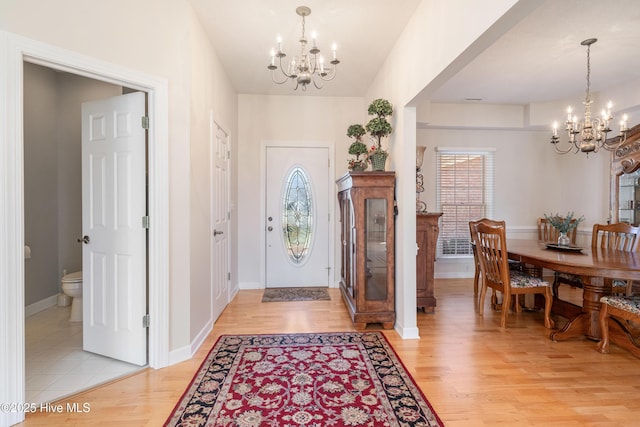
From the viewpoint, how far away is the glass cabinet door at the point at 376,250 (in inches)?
127

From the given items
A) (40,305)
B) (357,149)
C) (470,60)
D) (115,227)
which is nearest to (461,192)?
(357,149)

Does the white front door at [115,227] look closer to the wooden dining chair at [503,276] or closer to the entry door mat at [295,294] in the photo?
the entry door mat at [295,294]

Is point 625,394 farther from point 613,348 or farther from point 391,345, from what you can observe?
point 391,345

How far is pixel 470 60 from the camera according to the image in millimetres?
2115

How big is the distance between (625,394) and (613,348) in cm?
86

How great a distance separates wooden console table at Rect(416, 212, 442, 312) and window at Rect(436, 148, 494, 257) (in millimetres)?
1759

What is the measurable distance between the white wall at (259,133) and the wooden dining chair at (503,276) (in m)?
2.03

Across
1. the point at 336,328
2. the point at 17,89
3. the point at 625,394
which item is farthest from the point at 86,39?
the point at 625,394

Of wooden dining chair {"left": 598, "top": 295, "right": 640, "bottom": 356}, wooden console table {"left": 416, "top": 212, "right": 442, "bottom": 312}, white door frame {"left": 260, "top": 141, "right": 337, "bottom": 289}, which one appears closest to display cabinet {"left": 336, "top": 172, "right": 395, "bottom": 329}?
wooden console table {"left": 416, "top": 212, "right": 442, "bottom": 312}

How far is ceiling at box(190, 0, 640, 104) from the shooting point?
2.64m

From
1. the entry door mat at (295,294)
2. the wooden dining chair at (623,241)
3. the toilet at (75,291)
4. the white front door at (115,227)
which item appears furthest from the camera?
the entry door mat at (295,294)

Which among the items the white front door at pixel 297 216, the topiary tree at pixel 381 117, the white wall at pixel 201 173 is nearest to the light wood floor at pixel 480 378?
Answer: the white wall at pixel 201 173

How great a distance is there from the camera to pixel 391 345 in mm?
2797

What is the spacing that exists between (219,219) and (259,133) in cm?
171
